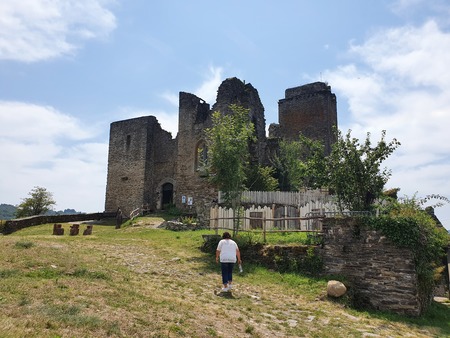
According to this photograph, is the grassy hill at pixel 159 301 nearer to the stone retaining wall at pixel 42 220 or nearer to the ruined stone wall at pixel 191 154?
the stone retaining wall at pixel 42 220

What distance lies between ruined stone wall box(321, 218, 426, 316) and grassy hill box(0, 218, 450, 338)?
24.8 inches

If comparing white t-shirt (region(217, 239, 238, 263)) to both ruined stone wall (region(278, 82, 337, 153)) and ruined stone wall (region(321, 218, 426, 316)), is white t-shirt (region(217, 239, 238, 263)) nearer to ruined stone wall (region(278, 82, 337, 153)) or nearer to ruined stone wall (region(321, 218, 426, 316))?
ruined stone wall (region(321, 218, 426, 316))

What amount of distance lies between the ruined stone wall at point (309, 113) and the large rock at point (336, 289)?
25.0 meters

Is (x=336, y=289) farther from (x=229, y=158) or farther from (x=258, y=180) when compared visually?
(x=258, y=180)

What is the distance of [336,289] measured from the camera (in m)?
10.3

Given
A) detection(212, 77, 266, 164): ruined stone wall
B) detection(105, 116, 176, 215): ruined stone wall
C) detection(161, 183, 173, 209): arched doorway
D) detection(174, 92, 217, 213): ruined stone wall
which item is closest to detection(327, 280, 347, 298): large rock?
detection(212, 77, 266, 164): ruined stone wall

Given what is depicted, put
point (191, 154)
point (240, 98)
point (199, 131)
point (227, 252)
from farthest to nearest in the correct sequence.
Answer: point (191, 154), point (199, 131), point (240, 98), point (227, 252)

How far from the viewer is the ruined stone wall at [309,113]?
117 feet

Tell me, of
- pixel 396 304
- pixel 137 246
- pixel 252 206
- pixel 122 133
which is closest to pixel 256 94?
pixel 252 206

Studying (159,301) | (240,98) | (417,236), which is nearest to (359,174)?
(417,236)

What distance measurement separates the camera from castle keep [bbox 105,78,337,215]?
2661 cm

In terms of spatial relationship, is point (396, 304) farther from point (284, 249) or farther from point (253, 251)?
point (253, 251)

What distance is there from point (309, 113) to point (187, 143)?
14251 mm

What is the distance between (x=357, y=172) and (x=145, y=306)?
33.3 feet
